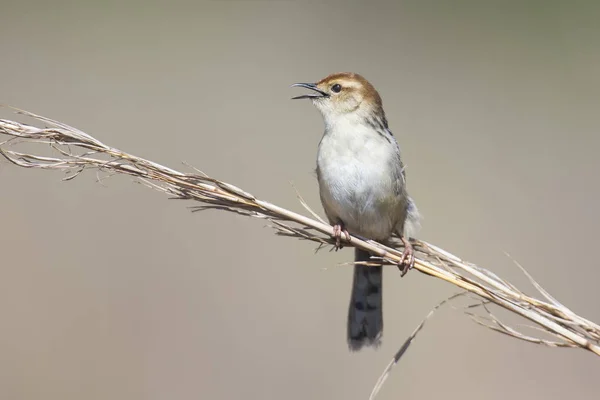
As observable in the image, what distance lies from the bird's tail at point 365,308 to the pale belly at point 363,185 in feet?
1.00

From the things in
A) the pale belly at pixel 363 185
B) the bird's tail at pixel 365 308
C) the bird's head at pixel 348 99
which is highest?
the bird's head at pixel 348 99

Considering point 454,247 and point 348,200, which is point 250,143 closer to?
point 454,247

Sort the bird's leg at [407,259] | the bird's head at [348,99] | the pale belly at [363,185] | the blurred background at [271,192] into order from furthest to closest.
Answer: the blurred background at [271,192] < the bird's head at [348,99] < the pale belly at [363,185] < the bird's leg at [407,259]

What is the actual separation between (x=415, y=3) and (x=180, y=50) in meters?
3.00

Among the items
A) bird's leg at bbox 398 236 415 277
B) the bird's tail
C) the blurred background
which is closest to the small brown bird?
the bird's tail

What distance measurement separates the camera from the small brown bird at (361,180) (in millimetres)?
4020

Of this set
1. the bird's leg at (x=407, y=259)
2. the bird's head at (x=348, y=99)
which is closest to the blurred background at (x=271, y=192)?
the bird's head at (x=348, y=99)

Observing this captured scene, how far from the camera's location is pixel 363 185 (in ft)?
13.1

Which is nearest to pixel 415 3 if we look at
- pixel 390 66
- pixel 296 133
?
pixel 390 66

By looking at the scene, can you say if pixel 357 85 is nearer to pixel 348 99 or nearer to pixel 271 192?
pixel 348 99

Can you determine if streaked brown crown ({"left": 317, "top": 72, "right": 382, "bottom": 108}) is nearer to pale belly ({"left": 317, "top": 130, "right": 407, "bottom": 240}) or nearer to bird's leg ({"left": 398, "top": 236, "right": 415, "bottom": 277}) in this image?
pale belly ({"left": 317, "top": 130, "right": 407, "bottom": 240})

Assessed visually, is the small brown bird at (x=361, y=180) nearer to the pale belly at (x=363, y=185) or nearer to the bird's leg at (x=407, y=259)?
the pale belly at (x=363, y=185)

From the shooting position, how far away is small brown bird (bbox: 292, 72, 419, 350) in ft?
13.2

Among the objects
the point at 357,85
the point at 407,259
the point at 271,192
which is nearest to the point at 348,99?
the point at 357,85
